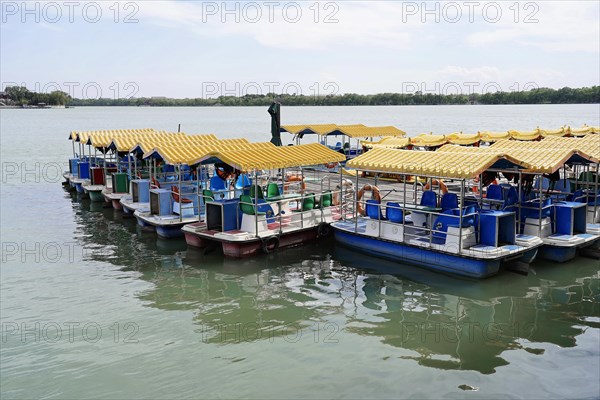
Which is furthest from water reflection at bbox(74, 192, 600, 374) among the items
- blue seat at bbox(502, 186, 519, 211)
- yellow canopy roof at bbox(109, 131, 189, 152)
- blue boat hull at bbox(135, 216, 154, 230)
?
yellow canopy roof at bbox(109, 131, 189, 152)

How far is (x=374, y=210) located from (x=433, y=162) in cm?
207

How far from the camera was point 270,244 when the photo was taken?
52.9 feet

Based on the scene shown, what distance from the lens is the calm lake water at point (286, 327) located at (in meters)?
9.05

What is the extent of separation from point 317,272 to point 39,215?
47.2 ft

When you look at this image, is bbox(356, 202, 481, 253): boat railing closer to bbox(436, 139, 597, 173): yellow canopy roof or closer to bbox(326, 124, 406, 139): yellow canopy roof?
bbox(436, 139, 597, 173): yellow canopy roof

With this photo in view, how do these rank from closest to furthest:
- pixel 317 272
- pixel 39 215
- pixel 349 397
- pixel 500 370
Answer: pixel 349 397
pixel 500 370
pixel 317 272
pixel 39 215

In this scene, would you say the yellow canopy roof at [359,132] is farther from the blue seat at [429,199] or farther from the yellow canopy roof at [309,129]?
the blue seat at [429,199]

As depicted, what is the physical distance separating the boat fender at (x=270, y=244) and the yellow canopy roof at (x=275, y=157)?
1958mm

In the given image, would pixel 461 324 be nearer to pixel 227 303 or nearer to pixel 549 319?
pixel 549 319

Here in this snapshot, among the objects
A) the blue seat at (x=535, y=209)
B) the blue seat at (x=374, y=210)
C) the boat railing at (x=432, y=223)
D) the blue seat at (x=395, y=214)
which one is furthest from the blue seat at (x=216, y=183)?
the blue seat at (x=535, y=209)

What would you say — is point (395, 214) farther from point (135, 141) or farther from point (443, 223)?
point (135, 141)

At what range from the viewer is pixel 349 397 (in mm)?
8586

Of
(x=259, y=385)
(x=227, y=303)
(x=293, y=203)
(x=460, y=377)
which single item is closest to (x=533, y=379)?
(x=460, y=377)

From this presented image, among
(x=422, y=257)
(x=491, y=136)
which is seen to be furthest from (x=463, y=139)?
(x=422, y=257)
